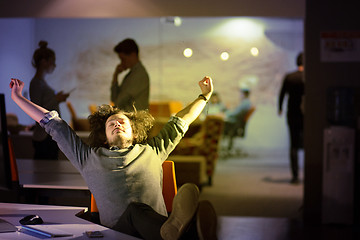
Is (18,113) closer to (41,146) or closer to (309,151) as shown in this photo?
(41,146)

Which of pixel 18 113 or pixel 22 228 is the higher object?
pixel 18 113

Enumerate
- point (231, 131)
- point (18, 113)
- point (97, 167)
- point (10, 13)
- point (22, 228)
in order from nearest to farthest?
1. point (22, 228)
2. point (97, 167)
3. point (18, 113)
4. point (10, 13)
5. point (231, 131)

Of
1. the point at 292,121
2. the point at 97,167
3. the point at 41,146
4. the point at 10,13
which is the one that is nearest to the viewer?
the point at 97,167

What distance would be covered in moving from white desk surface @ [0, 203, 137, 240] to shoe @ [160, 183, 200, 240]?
15cm

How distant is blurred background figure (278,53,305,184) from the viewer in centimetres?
514

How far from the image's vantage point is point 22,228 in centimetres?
194

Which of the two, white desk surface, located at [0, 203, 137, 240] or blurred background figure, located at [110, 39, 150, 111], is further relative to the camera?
blurred background figure, located at [110, 39, 150, 111]

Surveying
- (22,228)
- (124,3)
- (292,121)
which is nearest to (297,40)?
(292,121)

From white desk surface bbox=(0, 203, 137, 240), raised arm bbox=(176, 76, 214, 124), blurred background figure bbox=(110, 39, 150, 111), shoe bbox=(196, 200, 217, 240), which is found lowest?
white desk surface bbox=(0, 203, 137, 240)

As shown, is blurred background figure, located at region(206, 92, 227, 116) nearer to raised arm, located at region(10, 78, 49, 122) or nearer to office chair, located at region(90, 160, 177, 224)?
office chair, located at region(90, 160, 177, 224)

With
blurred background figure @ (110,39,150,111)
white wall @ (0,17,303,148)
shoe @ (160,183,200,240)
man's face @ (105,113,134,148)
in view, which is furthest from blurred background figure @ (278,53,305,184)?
shoe @ (160,183,200,240)

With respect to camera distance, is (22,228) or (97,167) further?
(97,167)

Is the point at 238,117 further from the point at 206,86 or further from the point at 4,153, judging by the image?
the point at 4,153

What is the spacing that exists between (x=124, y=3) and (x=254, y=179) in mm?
2507
